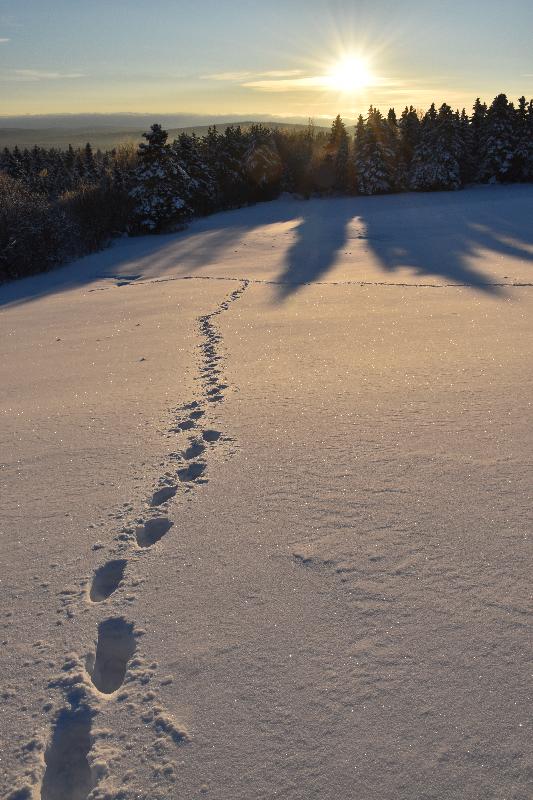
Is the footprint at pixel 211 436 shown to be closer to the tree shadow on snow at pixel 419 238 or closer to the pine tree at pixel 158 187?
the tree shadow on snow at pixel 419 238

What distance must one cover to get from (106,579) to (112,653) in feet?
1.52

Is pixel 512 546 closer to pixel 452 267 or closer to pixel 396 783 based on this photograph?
pixel 396 783

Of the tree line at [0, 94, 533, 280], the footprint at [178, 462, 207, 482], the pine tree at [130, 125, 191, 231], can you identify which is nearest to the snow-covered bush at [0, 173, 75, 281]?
the tree line at [0, 94, 533, 280]

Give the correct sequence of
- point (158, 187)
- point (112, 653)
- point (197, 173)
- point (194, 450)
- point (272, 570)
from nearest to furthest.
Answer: point (112, 653)
point (272, 570)
point (194, 450)
point (158, 187)
point (197, 173)

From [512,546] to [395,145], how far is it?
32.0 meters

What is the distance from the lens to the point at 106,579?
261cm

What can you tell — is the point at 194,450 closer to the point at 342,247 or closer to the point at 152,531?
the point at 152,531

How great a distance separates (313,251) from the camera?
14.2 m

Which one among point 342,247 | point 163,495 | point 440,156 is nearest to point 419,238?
point 342,247

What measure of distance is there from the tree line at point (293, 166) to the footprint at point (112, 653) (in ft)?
69.3

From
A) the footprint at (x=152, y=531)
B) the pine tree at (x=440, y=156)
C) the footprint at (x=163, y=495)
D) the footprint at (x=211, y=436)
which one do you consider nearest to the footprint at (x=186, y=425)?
the footprint at (x=211, y=436)

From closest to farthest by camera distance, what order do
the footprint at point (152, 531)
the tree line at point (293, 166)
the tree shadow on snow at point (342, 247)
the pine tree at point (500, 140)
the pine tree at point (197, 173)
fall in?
the footprint at point (152, 531) < the tree shadow on snow at point (342, 247) < the tree line at point (293, 166) < the pine tree at point (197, 173) < the pine tree at point (500, 140)

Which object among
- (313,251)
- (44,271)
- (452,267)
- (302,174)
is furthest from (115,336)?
(302,174)

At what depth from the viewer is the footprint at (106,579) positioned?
8.23 ft
